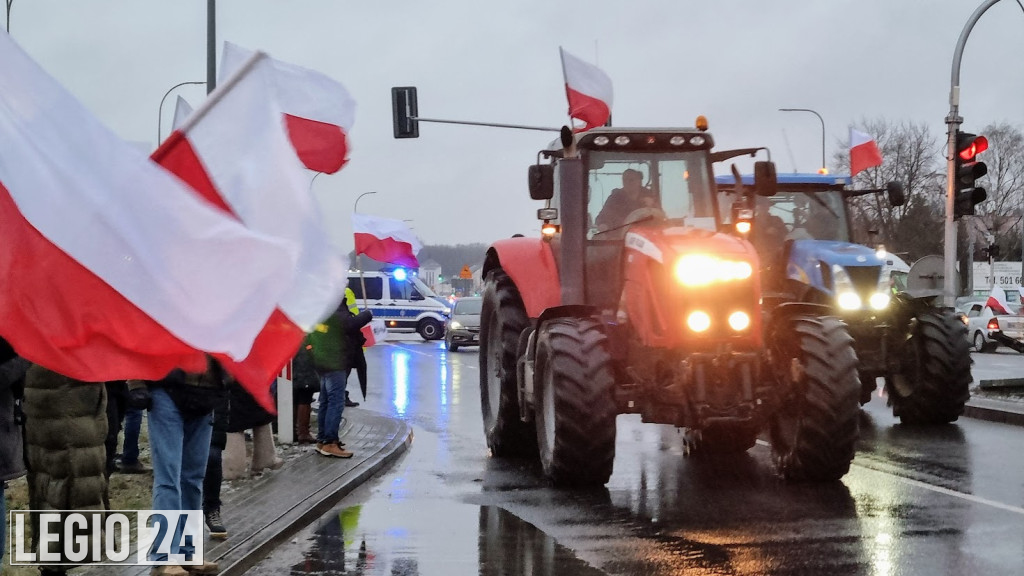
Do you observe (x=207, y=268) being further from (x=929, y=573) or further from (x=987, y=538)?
(x=987, y=538)

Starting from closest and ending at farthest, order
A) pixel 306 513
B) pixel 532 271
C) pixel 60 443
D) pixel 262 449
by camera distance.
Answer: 1. pixel 60 443
2. pixel 306 513
3. pixel 262 449
4. pixel 532 271

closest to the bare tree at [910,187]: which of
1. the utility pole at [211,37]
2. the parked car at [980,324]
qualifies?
the parked car at [980,324]

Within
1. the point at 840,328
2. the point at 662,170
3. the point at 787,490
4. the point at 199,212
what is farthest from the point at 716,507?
the point at 199,212

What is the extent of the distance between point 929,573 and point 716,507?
7.93 feet

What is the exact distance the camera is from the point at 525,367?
10.4 m

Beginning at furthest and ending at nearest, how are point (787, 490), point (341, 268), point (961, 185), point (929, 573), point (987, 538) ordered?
point (961, 185)
point (787, 490)
point (987, 538)
point (929, 573)
point (341, 268)

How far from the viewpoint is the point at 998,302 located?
30812 mm

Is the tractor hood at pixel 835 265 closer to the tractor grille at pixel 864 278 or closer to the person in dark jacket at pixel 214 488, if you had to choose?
the tractor grille at pixel 864 278

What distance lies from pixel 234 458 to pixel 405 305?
32.4 meters

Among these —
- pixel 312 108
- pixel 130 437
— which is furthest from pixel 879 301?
pixel 130 437

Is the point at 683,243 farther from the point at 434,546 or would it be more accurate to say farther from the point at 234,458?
the point at 234,458

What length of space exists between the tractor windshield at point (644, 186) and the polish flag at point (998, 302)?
22.7 meters

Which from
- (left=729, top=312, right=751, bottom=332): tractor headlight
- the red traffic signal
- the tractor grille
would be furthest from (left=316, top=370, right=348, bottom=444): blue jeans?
the red traffic signal

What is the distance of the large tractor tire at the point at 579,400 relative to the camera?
29.6 feet
